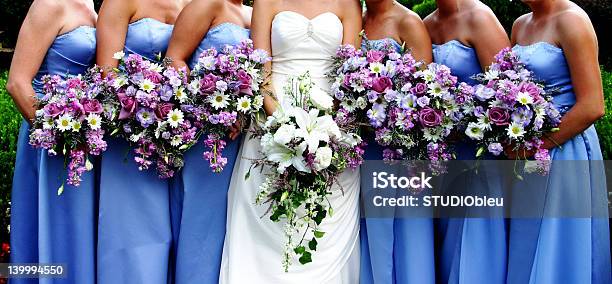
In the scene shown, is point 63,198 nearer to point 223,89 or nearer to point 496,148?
point 223,89

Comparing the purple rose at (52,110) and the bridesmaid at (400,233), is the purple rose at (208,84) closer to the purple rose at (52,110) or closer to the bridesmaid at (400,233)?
the purple rose at (52,110)

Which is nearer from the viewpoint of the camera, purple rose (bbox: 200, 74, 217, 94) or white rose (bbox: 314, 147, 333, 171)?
white rose (bbox: 314, 147, 333, 171)

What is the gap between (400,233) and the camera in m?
4.41

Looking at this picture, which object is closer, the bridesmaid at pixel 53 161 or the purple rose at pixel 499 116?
the purple rose at pixel 499 116

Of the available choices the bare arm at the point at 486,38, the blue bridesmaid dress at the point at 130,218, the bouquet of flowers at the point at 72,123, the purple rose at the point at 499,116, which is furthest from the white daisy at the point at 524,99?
the bouquet of flowers at the point at 72,123

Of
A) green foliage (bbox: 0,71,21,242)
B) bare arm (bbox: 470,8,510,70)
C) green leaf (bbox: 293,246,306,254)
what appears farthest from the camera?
green foliage (bbox: 0,71,21,242)

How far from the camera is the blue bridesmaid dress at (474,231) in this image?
4305mm

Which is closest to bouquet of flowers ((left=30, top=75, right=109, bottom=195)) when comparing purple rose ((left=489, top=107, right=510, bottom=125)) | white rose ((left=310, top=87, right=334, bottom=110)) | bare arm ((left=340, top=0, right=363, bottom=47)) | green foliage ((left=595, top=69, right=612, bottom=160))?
white rose ((left=310, top=87, right=334, bottom=110))

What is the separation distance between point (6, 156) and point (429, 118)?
138 inches

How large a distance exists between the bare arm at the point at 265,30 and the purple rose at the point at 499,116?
1365 mm

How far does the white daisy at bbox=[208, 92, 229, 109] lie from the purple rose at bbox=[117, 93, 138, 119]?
47 centimetres

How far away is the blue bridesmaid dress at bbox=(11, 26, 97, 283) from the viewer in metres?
4.37

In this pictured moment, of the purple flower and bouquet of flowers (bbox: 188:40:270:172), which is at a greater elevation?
bouquet of flowers (bbox: 188:40:270:172)

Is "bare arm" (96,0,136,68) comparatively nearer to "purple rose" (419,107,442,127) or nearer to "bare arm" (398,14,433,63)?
"bare arm" (398,14,433,63)
